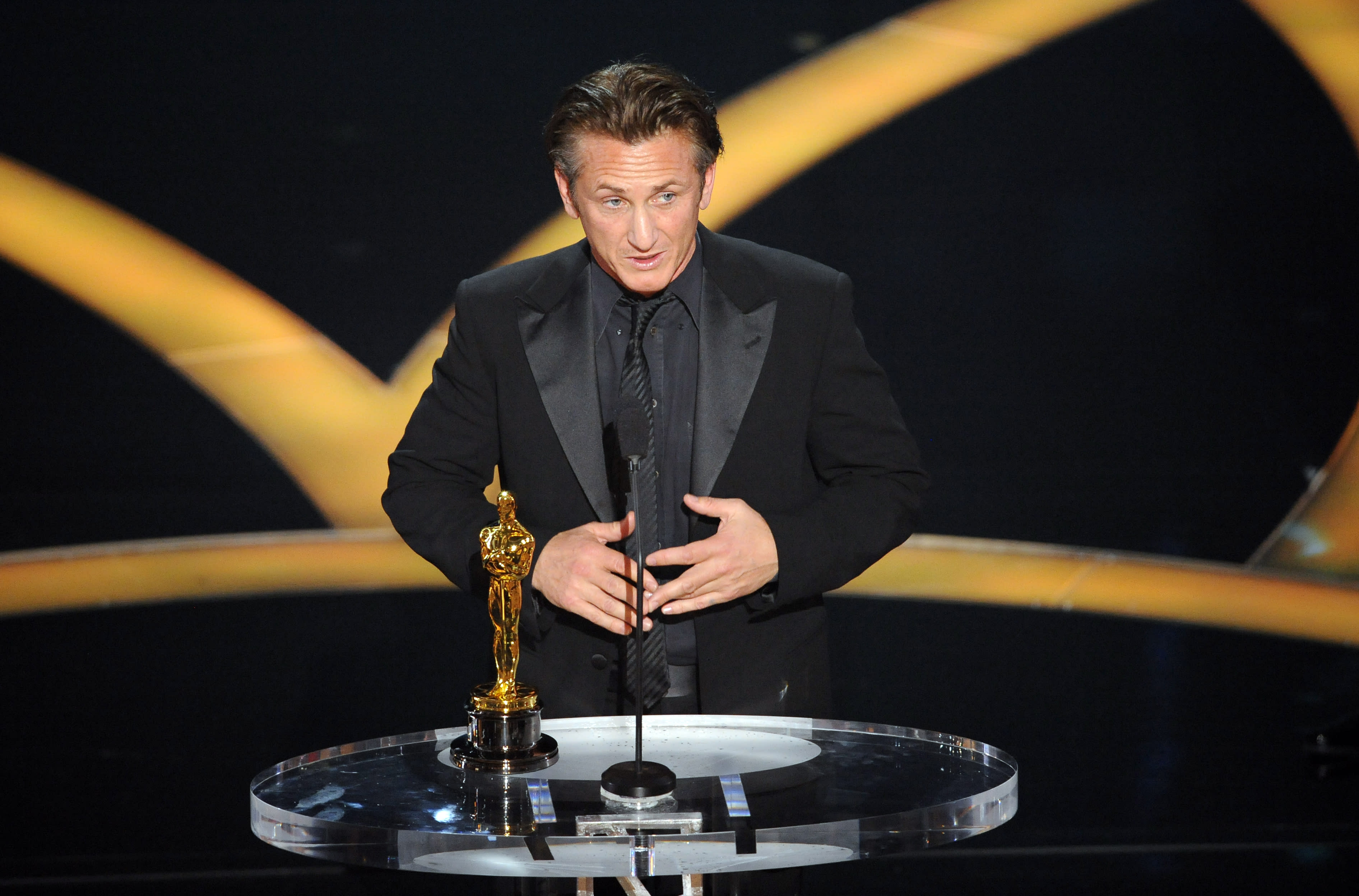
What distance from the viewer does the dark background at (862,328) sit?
12.0 feet

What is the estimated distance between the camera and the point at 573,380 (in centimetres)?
205

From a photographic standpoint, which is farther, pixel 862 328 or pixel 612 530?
pixel 862 328

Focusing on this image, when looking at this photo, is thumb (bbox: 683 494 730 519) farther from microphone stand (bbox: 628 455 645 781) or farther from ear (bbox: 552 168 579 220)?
ear (bbox: 552 168 579 220)

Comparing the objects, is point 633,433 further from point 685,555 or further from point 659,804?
point 659,804

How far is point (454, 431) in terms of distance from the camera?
6.93 feet

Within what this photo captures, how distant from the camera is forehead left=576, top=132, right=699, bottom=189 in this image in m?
1.88

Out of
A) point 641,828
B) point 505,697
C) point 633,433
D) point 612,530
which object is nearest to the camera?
point 641,828

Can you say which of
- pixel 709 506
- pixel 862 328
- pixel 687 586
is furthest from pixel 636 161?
pixel 862 328

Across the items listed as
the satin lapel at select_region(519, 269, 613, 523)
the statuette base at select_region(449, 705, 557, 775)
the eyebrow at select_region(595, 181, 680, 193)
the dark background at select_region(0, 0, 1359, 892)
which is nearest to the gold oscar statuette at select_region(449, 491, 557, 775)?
the statuette base at select_region(449, 705, 557, 775)

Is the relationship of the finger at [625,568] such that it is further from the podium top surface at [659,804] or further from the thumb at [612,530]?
the podium top surface at [659,804]

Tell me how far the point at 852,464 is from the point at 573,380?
454 millimetres

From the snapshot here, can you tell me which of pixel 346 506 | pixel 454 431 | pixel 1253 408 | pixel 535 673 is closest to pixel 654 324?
pixel 454 431

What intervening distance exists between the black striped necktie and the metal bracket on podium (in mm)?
528

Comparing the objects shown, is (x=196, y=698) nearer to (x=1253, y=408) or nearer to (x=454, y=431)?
(x=454, y=431)
